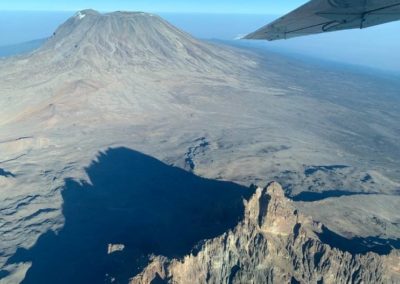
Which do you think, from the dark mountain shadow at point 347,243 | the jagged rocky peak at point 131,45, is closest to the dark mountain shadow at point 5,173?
the dark mountain shadow at point 347,243

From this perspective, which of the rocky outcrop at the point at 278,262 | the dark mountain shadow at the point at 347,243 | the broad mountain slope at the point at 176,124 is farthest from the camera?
the broad mountain slope at the point at 176,124

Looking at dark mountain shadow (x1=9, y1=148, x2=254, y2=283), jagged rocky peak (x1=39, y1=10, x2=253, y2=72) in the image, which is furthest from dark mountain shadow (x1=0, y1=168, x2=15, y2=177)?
jagged rocky peak (x1=39, y1=10, x2=253, y2=72)

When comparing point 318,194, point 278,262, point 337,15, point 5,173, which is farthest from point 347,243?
point 5,173

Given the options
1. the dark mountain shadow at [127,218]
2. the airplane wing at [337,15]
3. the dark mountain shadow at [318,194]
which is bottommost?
the dark mountain shadow at [318,194]

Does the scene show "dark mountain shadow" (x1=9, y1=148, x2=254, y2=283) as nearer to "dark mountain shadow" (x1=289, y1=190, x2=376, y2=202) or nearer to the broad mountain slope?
the broad mountain slope

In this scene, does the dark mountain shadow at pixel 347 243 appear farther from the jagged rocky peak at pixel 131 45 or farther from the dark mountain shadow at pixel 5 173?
the jagged rocky peak at pixel 131 45
